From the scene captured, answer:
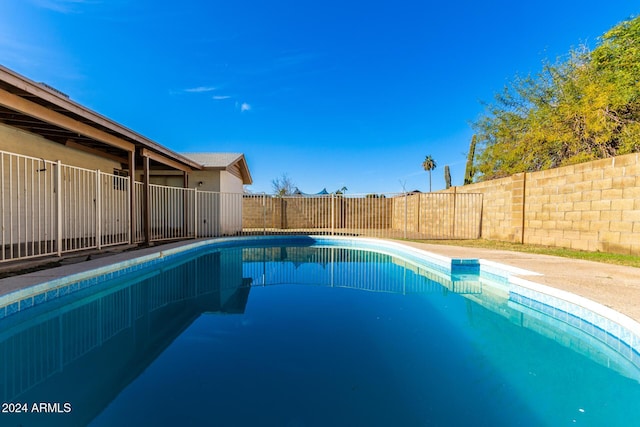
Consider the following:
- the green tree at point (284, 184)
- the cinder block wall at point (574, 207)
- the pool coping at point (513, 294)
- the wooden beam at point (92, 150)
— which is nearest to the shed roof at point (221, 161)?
the wooden beam at point (92, 150)

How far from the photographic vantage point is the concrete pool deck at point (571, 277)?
10.0 ft

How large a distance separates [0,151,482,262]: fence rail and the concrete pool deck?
1.42 meters

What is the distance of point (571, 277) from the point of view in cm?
401

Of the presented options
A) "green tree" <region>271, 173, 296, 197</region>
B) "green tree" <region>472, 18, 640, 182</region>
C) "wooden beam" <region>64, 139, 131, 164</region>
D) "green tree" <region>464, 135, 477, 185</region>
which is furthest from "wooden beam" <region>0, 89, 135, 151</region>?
"green tree" <region>271, 173, 296, 197</region>

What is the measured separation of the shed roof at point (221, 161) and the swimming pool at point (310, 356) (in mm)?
6881

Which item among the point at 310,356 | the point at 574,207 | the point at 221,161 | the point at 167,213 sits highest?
the point at 221,161

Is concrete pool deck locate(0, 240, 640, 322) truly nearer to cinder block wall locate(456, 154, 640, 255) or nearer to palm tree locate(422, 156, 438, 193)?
cinder block wall locate(456, 154, 640, 255)

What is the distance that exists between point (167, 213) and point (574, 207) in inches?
447

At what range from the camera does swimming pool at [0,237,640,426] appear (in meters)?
1.73

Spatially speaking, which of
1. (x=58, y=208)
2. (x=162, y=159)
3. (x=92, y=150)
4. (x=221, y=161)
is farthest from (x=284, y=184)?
(x=58, y=208)

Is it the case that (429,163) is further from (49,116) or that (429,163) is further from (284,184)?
(49,116)

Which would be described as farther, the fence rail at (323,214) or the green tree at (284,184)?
the green tree at (284,184)

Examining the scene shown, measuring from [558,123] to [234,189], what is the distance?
13.0 meters

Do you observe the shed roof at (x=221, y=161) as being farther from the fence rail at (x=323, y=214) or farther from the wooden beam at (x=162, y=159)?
the fence rail at (x=323, y=214)
